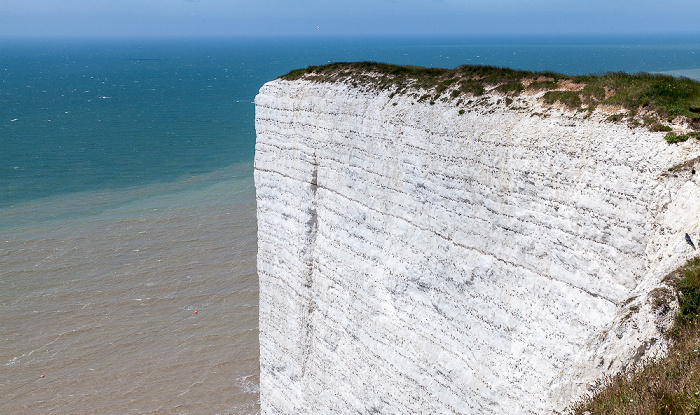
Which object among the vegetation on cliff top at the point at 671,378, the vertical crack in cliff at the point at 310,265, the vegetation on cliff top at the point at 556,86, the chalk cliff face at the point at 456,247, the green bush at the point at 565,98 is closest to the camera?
the vegetation on cliff top at the point at 671,378

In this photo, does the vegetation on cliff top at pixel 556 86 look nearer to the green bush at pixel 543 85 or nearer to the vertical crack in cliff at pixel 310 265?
the green bush at pixel 543 85

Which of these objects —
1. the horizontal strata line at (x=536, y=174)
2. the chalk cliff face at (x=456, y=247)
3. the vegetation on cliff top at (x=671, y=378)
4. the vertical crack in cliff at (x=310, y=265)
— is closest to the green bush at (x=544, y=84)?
the chalk cliff face at (x=456, y=247)

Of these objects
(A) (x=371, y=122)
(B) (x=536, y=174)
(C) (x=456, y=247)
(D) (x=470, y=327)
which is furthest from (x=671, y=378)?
(A) (x=371, y=122)

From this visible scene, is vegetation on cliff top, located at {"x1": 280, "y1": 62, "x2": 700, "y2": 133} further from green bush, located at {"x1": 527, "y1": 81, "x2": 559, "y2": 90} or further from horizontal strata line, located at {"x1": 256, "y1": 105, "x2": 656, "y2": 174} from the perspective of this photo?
horizontal strata line, located at {"x1": 256, "y1": 105, "x2": 656, "y2": 174}

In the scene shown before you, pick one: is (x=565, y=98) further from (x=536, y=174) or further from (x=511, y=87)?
(x=536, y=174)

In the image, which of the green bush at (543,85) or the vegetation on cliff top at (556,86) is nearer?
the vegetation on cliff top at (556,86)

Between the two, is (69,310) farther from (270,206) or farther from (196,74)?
(196,74)
